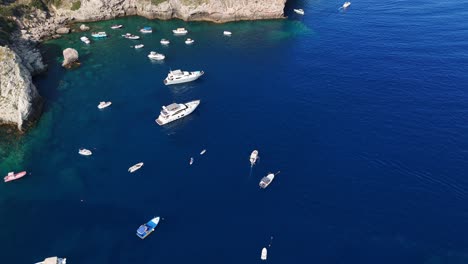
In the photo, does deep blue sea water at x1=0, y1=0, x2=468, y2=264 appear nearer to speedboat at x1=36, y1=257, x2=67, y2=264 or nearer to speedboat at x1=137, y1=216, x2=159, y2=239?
speedboat at x1=137, y1=216, x2=159, y2=239

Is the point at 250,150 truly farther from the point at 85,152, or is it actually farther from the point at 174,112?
the point at 85,152

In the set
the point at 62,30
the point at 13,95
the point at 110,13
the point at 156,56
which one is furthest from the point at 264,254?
the point at 110,13

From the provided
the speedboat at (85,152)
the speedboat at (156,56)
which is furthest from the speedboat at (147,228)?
the speedboat at (156,56)

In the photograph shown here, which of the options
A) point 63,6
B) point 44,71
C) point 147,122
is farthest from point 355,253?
point 63,6

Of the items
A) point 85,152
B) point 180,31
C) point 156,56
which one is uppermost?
point 180,31

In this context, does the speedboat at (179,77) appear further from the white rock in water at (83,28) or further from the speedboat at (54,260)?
the speedboat at (54,260)

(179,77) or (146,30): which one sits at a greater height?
(146,30)
